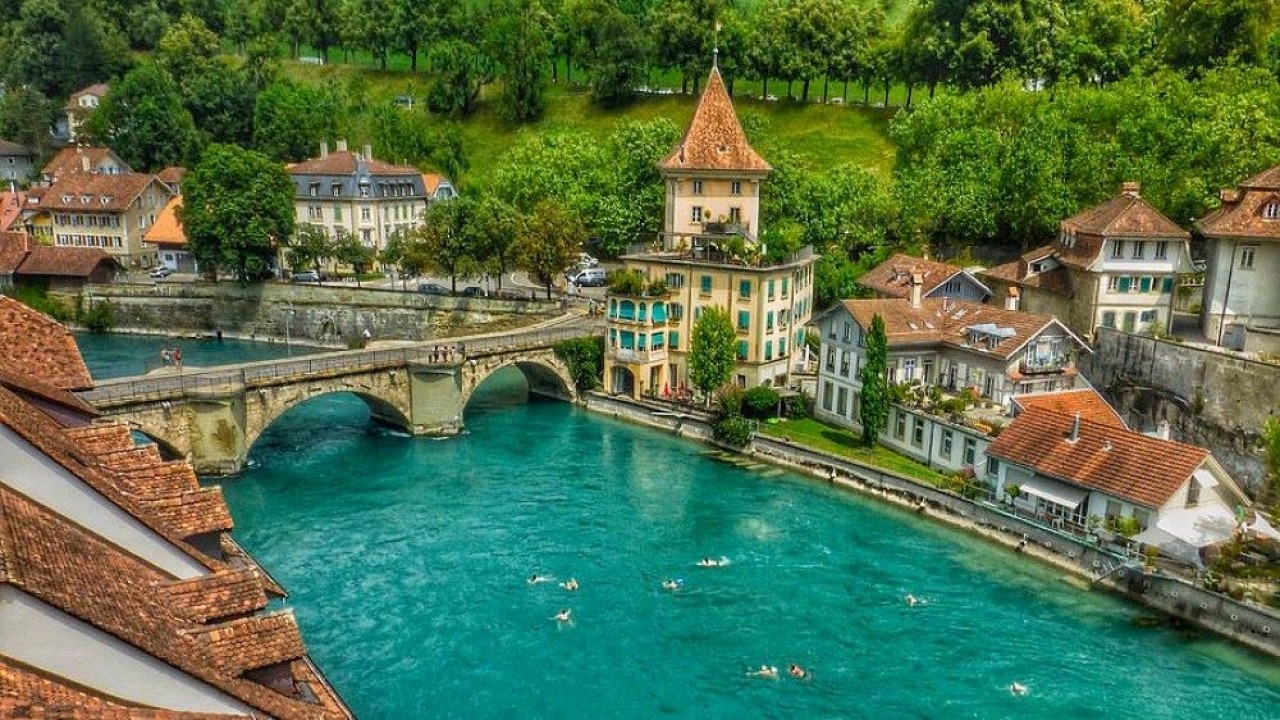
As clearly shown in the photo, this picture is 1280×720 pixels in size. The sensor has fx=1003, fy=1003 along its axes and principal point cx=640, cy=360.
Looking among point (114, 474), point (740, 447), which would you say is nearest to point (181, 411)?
point (740, 447)

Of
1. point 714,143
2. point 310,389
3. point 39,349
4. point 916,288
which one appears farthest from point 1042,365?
point 39,349

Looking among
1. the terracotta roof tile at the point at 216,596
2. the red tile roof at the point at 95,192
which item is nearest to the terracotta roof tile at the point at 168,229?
the red tile roof at the point at 95,192

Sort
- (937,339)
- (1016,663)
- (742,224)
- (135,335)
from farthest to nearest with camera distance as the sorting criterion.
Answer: (135,335) < (742,224) < (937,339) < (1016,663)

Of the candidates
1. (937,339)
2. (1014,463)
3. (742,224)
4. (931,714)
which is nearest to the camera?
(931,714)

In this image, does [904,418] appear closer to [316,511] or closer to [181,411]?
[316,511]

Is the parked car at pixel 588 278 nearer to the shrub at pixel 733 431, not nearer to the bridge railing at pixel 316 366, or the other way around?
the bridge railing at pixel 316 366

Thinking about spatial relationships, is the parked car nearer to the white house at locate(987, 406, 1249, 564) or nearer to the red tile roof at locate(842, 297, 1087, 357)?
the red tile roof at locate(842, 297, 1087, 357)

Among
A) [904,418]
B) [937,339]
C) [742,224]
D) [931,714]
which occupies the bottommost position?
[931,714]

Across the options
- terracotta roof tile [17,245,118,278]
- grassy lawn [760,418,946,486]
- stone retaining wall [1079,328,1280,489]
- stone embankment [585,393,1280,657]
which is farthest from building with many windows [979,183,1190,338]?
terracotta roof tile [17,245,118,278]
